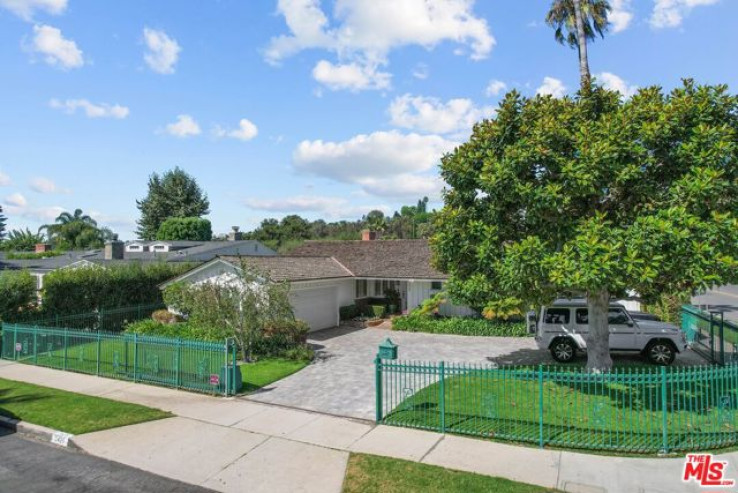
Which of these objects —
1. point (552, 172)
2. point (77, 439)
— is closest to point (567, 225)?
point (552, 172)

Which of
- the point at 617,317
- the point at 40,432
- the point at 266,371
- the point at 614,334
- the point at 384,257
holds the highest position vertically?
the point at 384,257

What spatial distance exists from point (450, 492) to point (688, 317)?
55.5ft

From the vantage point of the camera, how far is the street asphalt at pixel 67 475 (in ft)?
25.6

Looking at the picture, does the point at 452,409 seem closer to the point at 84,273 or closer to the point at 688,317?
the point at 688,317

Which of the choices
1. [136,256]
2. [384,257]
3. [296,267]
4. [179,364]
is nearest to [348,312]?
[296,267]

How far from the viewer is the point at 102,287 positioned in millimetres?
23047

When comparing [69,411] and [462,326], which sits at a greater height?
[462,326]

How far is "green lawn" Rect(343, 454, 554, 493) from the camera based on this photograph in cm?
739

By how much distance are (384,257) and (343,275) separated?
13.2ft

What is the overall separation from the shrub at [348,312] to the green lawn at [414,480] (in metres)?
17.9

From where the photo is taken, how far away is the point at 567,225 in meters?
11.4

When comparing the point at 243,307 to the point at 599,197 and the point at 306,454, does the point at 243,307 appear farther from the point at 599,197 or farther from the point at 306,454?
the point at 599,197

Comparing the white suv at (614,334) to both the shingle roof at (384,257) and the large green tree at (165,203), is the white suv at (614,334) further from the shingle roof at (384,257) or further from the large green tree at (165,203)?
the large green tree at (165,203)

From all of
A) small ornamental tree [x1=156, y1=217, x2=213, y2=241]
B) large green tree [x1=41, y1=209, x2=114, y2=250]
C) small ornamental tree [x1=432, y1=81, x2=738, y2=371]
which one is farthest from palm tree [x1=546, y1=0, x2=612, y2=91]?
large green tree [x1=41, y1=209, x2=114, y2=250]
